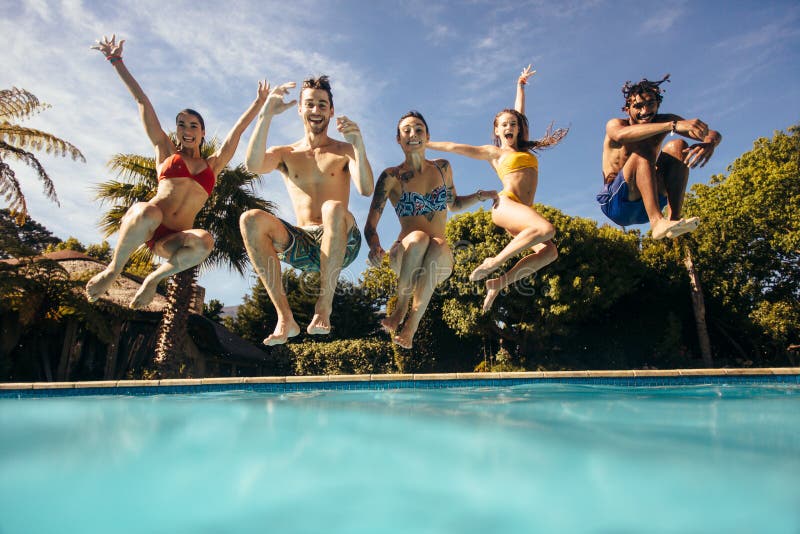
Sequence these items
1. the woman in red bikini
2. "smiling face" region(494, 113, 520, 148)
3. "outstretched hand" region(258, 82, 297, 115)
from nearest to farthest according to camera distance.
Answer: "outstretched hand" region(258, 82, 297, 115), the woman in red bikini, "smiling face" region(494, 113, 520, 148)

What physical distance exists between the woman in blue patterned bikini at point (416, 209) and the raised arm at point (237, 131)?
4.20ft

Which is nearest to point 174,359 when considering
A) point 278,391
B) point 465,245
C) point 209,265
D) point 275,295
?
point 209,265

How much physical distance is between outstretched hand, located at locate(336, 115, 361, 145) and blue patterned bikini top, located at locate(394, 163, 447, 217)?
0.97 metres

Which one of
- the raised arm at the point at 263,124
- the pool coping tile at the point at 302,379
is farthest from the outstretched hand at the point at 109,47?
the pool coping tile at the point at 302,379

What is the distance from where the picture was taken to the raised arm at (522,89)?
6074mm

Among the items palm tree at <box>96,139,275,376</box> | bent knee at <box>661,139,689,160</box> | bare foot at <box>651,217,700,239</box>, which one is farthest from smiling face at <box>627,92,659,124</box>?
palm tree at <box>96,139,275,376</box>

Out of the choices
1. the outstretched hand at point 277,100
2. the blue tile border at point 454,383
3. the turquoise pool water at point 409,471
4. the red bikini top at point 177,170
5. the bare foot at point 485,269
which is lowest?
the turquoise pool water at point 409,471

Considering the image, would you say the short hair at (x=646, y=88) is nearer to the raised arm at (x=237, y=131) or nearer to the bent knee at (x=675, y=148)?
the bent knee at (x=675, y=148)

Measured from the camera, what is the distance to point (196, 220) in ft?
42.8

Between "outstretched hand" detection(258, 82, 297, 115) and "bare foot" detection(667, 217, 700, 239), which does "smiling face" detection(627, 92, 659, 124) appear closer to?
"bare foot" detection(667, 217, 700, 239)

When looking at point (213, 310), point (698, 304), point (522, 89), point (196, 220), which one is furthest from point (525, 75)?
point (213, 310)

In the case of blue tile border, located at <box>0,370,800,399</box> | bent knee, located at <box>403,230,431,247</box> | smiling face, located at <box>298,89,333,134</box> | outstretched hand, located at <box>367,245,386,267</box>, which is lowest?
blue tile border, located at <box>0,370,800,399</box>

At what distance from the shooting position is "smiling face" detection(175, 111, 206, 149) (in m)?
5.41

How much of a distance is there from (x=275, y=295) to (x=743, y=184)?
1959cm
